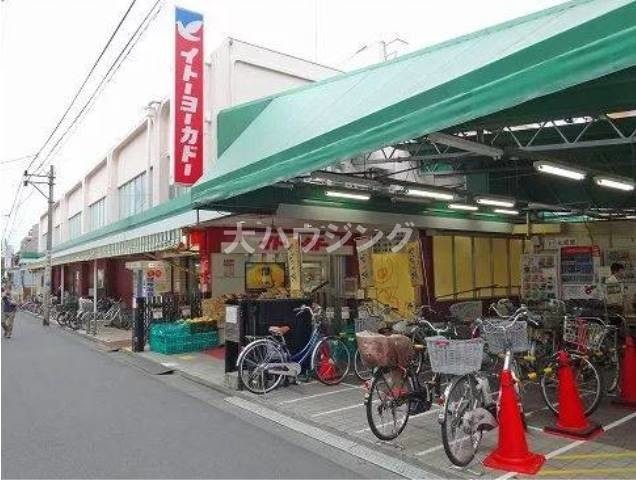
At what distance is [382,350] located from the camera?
265 inches

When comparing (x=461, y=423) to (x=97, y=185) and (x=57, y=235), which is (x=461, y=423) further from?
(x=57, y=235)

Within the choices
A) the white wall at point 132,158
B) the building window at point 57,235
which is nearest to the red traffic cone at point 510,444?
the white wall at point 132,158

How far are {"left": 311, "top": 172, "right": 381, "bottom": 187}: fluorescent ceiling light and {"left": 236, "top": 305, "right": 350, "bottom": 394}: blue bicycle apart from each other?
2.51 meters

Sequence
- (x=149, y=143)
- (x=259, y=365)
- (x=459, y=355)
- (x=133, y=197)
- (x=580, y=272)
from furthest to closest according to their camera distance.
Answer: (x=133, y=197), (x=149, y=143), (x=580, y=272), (x=259, y=365), (x=459, y=355)

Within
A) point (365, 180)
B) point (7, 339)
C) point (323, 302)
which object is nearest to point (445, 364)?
point (365, 180)

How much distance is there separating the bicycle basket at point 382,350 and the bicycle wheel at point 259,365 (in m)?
3.28

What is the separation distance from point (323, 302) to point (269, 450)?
10448 mm

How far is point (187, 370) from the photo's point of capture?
12484mm

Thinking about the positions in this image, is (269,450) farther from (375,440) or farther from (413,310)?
(413,310)

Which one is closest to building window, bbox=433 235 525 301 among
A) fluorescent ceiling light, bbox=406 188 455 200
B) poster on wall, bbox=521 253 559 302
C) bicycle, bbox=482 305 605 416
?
poster on wall, bbox=521 253 559 302

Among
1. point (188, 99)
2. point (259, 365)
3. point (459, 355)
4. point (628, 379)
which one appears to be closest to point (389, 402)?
point (459, 355)

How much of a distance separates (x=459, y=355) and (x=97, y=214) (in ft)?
104

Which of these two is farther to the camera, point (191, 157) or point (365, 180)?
point (191, 157)

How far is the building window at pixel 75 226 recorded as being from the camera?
40.1 m
